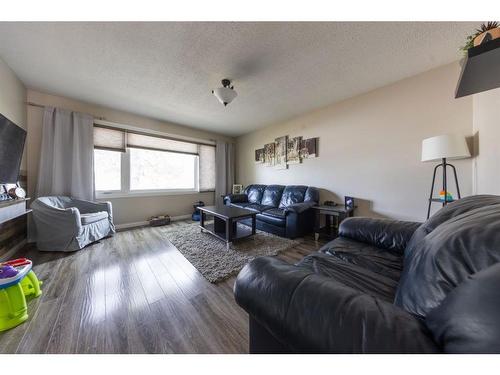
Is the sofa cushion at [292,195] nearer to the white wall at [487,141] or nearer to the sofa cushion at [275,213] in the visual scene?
the sofa cushion at [275,213]

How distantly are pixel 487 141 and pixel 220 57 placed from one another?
2648 millimetres

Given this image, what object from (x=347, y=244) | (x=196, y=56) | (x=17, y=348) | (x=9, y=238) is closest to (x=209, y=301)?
(x=17, y=348)

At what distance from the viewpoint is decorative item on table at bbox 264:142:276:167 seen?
4187 mm

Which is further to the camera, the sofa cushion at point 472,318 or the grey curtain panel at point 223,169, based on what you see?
the grey curtain panel at point 223,169

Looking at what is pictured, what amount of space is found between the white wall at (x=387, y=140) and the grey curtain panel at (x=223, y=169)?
2.21 m

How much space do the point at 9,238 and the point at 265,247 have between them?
318 cm

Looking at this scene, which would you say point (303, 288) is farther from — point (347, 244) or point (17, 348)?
point (17, 348)

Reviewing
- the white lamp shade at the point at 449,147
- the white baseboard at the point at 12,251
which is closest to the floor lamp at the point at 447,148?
the white lamp shade at the point at 449,147

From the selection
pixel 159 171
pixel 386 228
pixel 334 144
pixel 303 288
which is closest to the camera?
pixel 303 288

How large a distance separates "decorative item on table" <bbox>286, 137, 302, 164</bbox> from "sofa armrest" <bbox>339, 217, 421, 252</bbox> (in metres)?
2.28

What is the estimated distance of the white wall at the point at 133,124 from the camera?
2.69m

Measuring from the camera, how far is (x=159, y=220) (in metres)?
3.72

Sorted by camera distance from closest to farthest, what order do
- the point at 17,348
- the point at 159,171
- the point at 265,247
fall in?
the point at 17,348, the point at 265,247, the point at 159,171

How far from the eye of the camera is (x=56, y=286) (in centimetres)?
159
